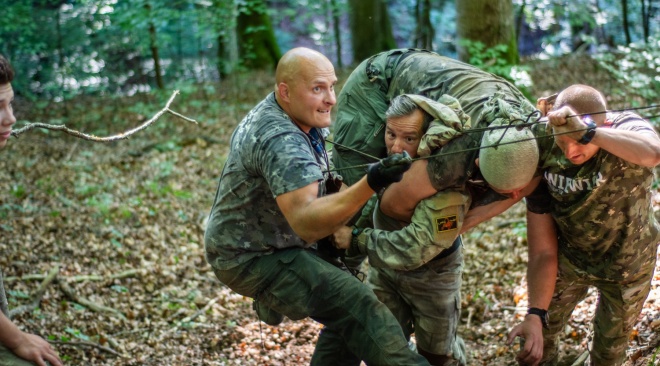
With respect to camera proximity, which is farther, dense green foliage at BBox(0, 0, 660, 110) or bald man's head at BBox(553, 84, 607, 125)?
dense green foliage at BBox(0, 0, 660, 110)

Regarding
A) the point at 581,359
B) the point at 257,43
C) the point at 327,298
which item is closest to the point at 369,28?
the point at 257,43

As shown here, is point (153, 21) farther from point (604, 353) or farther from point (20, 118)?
point (604, 353)

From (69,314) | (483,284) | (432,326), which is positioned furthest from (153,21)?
(432,326)

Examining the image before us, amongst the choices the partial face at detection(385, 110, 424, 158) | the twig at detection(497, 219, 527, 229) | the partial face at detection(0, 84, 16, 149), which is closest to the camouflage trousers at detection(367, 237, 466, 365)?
the partial face at detection(385, 110, 424, 158)

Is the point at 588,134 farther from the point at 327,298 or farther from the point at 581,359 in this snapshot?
the point at 581,359

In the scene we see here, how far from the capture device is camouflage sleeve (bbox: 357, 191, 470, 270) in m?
3.34

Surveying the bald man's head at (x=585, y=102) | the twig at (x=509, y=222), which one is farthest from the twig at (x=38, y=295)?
the twig at (x=509, y=222)

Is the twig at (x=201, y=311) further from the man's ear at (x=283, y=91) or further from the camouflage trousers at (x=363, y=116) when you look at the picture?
the man's ear at (x=283, y=91)

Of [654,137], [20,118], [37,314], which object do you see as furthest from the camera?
[20,118]

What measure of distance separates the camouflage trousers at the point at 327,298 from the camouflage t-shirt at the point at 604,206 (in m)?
1.12

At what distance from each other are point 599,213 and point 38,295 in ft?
15.4

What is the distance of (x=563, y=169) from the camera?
333 centimetres

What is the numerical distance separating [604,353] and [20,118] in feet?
36.0

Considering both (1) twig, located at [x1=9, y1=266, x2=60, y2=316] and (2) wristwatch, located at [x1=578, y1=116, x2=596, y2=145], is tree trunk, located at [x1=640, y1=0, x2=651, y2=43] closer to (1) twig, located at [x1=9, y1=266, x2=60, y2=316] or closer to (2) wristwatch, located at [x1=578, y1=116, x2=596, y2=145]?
(2) wristwatch, located at [x1=578, y1=116, x2=596, y2=145]
